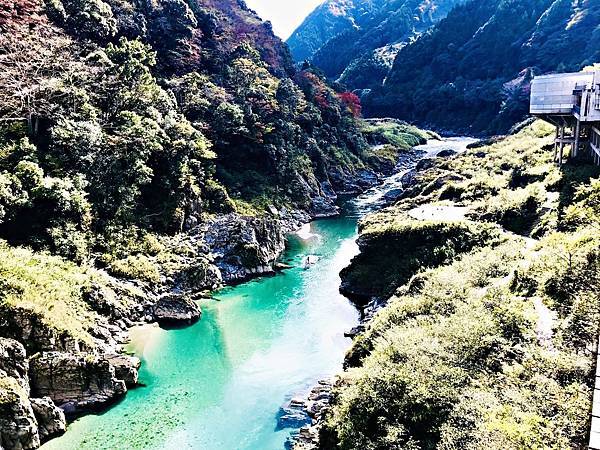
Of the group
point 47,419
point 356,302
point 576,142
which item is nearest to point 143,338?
point 47,419

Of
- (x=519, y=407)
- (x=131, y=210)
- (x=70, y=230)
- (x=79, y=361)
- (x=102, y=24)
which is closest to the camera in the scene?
(x=519, y=407)

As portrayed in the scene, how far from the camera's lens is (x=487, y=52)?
12081cm

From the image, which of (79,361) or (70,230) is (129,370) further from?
(70,230)

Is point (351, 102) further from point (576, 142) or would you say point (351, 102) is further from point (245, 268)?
point (576, 142)

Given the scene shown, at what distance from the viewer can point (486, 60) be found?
119750 millimetres

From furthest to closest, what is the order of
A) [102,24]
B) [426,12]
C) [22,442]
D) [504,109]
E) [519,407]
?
[426,12]
[504,109]
[102,24]
[22,442]
[519,407]

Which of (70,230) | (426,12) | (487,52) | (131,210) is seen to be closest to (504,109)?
(487,52)

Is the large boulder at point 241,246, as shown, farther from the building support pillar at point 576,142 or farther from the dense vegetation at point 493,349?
the building support pillar at point 576,142

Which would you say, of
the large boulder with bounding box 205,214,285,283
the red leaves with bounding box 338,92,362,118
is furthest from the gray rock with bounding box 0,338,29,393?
the red leaves with bounding box 338,92,362,118

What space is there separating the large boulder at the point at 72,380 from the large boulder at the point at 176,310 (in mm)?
8184

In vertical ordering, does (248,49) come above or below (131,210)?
above

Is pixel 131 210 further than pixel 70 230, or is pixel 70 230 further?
pixel 131 210

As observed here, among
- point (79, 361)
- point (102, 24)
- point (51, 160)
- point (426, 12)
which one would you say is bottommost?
point (79, 361)

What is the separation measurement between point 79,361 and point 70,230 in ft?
37.9
